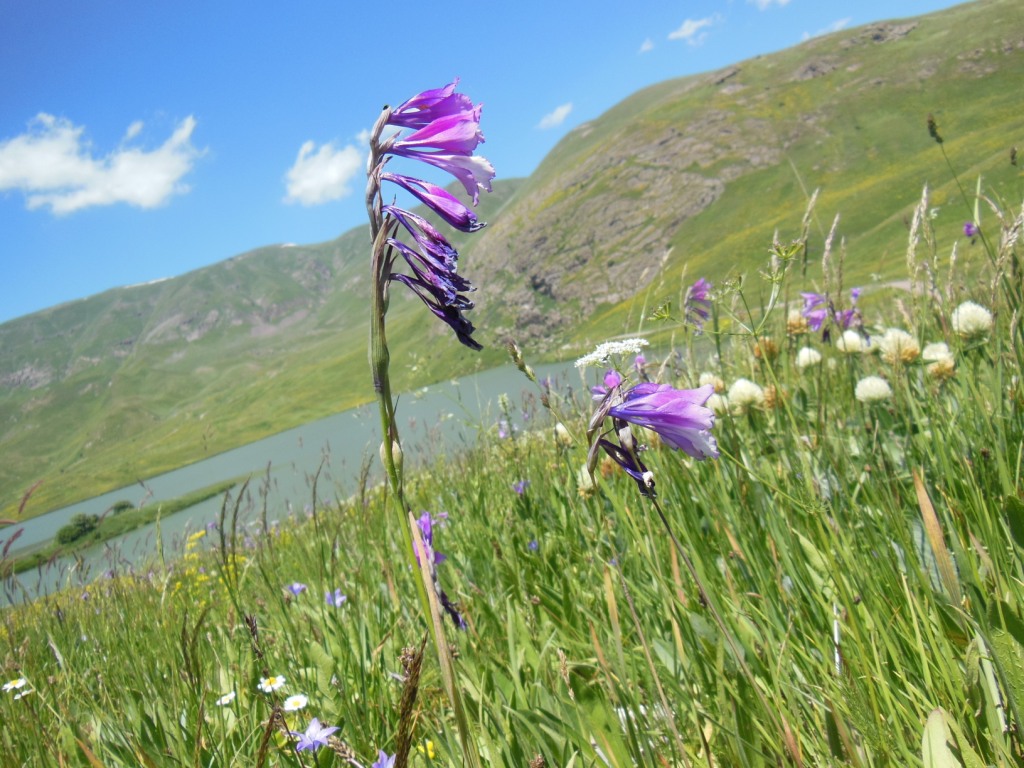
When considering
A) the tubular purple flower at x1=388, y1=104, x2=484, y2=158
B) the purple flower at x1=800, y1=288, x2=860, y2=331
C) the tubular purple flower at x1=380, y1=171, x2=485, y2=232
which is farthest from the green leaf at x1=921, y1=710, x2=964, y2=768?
the purple flower at x1=800, y1=288, x2=860, y2=331

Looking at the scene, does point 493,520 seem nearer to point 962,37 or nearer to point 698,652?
point 698,652

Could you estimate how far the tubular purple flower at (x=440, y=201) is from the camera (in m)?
1.11

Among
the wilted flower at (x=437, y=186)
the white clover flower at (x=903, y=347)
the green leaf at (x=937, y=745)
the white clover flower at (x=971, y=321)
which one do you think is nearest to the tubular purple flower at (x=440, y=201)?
the wilted flower at (x=437, y=186)

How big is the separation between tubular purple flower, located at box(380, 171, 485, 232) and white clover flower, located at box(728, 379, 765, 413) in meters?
2.29

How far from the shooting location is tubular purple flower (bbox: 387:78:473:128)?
1170 millimetres

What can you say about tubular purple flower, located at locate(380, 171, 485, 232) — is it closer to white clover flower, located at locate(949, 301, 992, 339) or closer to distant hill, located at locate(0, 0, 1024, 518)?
white clover flower, located at locate(949, 301, 992, 339)

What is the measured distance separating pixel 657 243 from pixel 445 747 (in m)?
125

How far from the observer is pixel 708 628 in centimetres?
167

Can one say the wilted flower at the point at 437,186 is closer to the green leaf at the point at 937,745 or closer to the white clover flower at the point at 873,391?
the green leaf at the point at 937,745

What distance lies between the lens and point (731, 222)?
109 metres

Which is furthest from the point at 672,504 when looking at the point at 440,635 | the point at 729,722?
the point at 440,635

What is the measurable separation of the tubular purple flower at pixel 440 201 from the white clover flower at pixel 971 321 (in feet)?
8.73

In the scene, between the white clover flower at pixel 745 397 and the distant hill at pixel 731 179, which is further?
the distant hill at pixel 731 179

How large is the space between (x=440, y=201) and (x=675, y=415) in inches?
22.0
